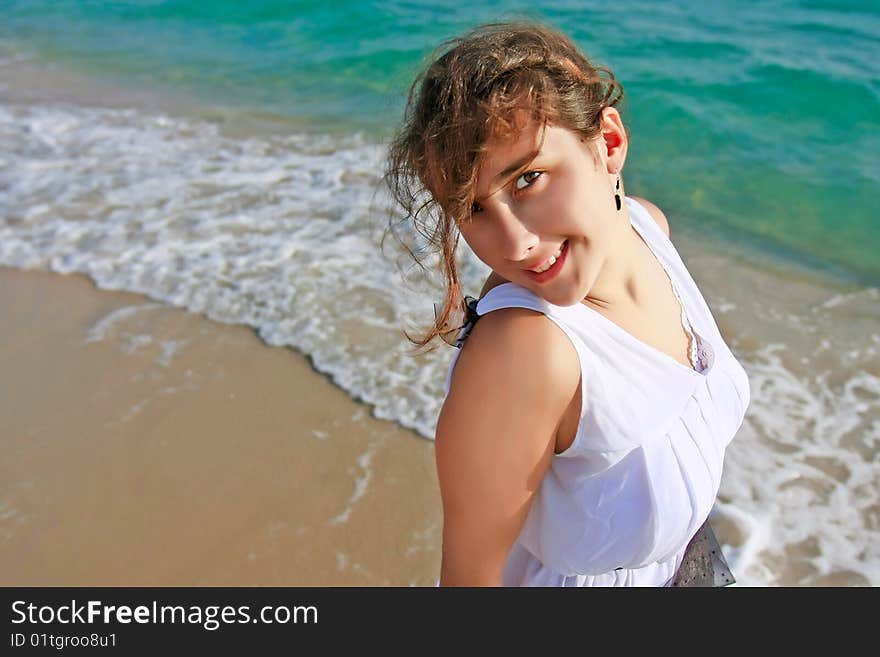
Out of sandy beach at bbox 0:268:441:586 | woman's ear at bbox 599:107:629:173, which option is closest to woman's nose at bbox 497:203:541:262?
woman's ear at bbox 599:107:629:173

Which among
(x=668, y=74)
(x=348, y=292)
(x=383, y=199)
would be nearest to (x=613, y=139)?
(x=348, y=292)

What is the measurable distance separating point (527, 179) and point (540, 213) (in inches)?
2.5

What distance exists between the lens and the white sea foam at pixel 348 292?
12.5 ft

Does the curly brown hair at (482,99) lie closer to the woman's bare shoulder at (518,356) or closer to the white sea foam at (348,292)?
the woman's bare shoulder at (518,356)

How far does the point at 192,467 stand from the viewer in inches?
154

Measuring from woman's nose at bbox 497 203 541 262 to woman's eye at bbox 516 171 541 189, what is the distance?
0.14 ft

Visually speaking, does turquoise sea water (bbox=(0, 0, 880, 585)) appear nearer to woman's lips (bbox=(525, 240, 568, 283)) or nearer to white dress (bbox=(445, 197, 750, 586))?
woman's lips (bbox=(525, 240, 568, 283))

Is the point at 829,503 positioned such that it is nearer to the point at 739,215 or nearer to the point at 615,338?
the point at 615,338

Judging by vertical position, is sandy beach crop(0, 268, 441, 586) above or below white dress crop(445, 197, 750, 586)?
below

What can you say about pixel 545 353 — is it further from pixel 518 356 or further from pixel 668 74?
pixel 668 74

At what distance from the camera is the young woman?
1432 millimetres

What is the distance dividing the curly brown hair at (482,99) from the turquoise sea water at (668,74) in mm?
4917

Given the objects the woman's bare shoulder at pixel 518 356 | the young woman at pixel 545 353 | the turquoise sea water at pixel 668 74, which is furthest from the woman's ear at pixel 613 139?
the turquoise sea water at pixel 668 74
